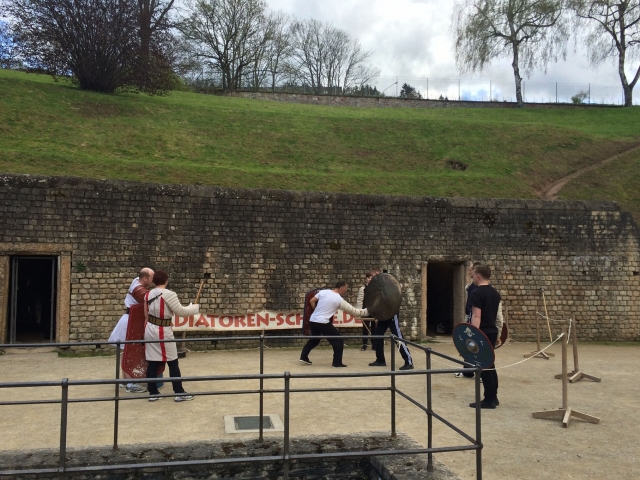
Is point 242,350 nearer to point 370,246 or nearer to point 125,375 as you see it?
point 370,246

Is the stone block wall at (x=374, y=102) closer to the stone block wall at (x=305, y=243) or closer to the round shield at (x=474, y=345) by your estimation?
the stone block wall at (x=305, y=243)

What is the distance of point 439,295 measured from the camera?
15828 millimetres

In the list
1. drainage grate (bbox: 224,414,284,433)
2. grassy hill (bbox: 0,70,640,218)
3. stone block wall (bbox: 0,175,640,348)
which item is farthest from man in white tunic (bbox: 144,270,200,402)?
grassy hill (bbox: 0,70,640,218)

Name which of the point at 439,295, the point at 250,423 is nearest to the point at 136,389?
the point at 250,423

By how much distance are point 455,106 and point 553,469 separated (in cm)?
3262

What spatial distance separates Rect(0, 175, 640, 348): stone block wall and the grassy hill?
6.49ft

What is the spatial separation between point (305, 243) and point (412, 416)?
6308mm

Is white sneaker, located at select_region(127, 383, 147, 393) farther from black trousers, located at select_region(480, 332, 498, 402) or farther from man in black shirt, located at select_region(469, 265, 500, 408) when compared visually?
black trousers, located at select_region(480, 332, 498, 402)

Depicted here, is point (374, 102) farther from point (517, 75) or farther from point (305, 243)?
point (305, 243)

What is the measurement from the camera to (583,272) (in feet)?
43.8

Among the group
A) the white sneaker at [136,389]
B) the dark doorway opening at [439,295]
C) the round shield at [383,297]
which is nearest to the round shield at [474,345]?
the round shield at [383,297]

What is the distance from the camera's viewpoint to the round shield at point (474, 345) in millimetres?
5816

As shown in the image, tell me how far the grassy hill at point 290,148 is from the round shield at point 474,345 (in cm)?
853

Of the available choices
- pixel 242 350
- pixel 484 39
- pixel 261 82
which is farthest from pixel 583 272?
pixel 261 82
